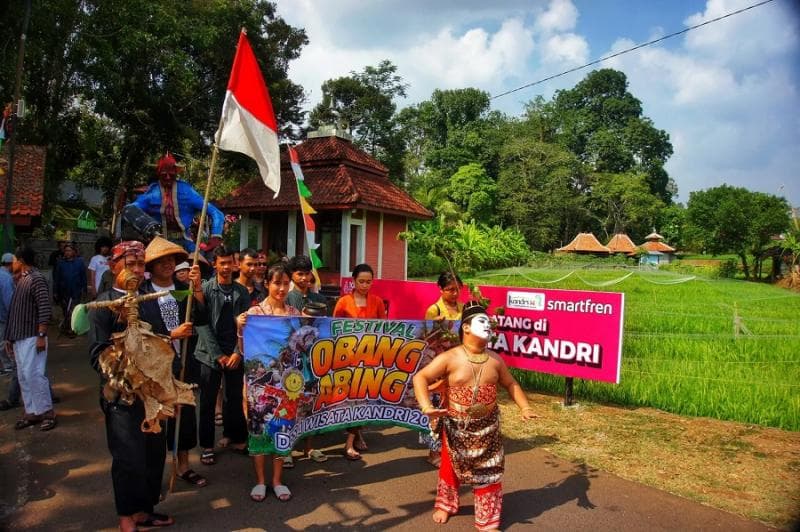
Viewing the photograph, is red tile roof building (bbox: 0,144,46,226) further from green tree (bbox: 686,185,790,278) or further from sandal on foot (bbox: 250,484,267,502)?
green tree (bbox: 686,185,790,278)

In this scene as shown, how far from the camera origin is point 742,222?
3594cm

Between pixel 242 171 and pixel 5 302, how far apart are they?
783 inches

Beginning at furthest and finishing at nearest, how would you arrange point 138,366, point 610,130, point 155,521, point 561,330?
1. point 610,130
2. point 561,330
3. point 155,521
4. point 138,366

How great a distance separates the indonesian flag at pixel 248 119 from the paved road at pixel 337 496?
2402 millimetres

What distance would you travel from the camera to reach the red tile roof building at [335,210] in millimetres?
14781

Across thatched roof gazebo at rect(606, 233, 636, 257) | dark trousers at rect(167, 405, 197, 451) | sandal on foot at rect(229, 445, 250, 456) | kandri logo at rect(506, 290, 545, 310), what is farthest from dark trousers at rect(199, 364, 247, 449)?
thatched roof gazebo at rect(606, 233, 636, 257)

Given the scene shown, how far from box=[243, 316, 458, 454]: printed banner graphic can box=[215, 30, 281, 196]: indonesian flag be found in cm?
121

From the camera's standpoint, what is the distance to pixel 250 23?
66.6 ft

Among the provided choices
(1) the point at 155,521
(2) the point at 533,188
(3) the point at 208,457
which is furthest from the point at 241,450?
(2) the point at 533,188

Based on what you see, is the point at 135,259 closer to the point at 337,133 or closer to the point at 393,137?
the point at 337,133

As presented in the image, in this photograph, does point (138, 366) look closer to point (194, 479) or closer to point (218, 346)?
point (218, 346)

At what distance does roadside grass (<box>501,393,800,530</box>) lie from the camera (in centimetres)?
411

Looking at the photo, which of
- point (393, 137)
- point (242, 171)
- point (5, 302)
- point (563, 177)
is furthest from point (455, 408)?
point (563, 177)

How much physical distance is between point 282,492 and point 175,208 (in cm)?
391
